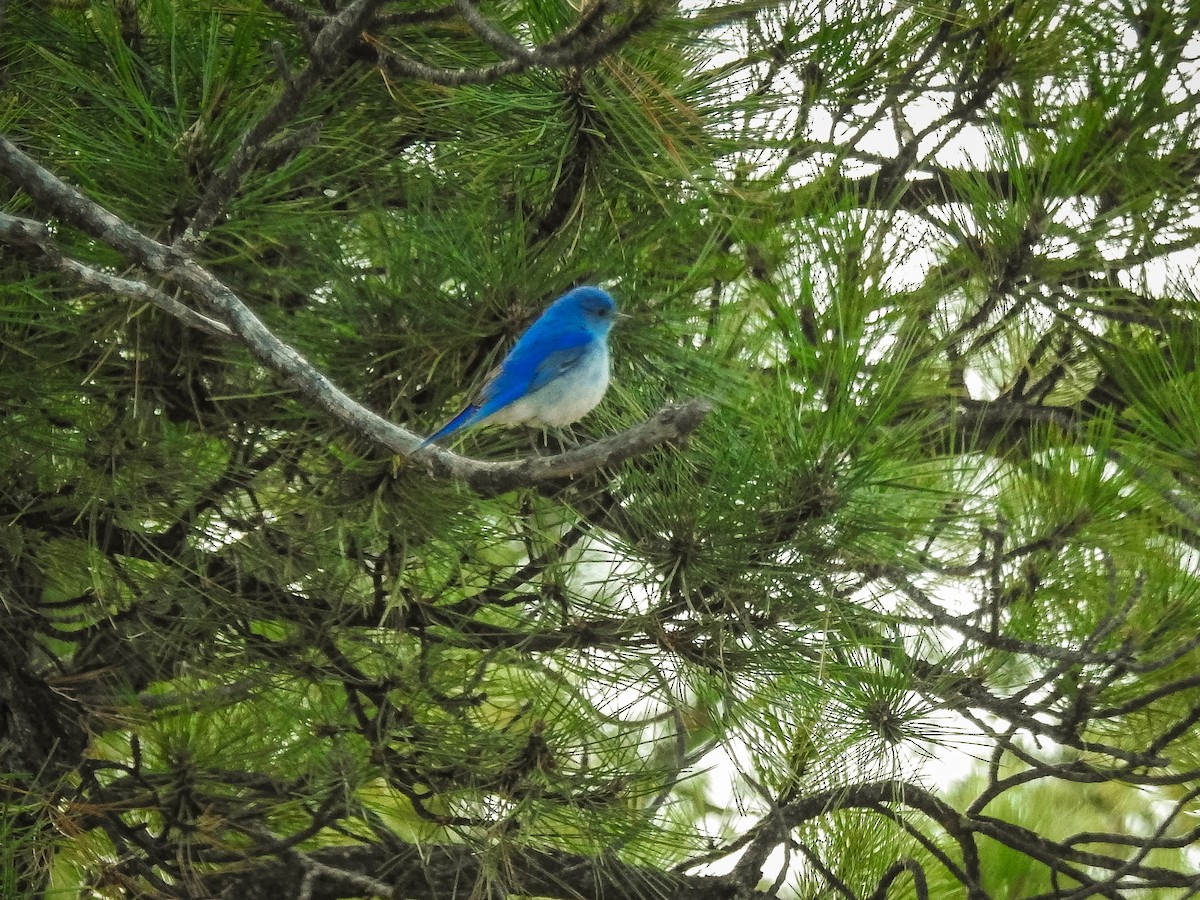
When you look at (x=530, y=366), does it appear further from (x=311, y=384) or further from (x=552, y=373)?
(x=311, y=384)

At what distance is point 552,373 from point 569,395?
0.10 ft

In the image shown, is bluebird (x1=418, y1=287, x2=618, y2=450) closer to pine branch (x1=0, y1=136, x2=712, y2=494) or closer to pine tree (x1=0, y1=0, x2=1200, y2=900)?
pine tree (x1=0, y1=0, x2=1200, y2=900)

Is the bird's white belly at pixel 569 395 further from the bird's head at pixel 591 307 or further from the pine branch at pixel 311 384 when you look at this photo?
the pine branch at pixel 311 384

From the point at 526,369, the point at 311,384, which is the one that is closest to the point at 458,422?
the point at 526,369

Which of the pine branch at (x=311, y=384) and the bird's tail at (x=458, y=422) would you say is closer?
the pine branch at (x=311, y=384)

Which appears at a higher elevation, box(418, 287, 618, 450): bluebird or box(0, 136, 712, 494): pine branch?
box(418, 287, 618, 450): bluebird

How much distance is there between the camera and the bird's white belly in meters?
1.28

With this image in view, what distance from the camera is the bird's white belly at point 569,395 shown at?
1.28m

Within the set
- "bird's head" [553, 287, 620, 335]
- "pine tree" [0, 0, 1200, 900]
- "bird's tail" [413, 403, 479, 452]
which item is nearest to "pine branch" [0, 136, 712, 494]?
"pine tree" [0, 0, 1200, 900]

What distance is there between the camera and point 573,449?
1.19m

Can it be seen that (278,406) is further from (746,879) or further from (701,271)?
(746,879)

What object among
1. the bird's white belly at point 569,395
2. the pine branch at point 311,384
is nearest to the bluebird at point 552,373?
the bird's white belly at point 569,395

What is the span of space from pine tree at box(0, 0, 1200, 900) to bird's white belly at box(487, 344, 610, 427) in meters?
0.07

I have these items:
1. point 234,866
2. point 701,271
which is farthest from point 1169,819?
point 234,866
